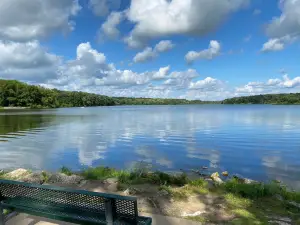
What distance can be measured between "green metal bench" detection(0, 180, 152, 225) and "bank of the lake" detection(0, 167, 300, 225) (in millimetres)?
1955

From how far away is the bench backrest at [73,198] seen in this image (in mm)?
3434

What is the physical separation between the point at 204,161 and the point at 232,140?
8.90 metres

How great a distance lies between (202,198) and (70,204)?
359cm

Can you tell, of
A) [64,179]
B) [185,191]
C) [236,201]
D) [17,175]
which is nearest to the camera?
[236,201]

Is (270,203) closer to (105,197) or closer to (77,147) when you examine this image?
(105,197)

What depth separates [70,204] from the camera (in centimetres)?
389

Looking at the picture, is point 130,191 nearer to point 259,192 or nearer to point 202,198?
point 202,198

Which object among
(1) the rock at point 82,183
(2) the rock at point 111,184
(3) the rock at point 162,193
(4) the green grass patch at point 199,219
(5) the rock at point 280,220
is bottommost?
(1) the rock at point 82,183

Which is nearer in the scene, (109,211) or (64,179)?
(109,211)

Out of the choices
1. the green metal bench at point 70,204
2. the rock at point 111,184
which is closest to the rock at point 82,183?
the rock at point 111,184

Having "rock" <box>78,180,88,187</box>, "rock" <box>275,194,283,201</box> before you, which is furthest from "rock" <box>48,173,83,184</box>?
"rock" <box>275,194,283,201</box>

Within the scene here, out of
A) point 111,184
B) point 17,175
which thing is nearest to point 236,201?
point 111,184

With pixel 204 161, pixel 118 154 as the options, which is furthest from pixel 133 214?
pixel 118 154

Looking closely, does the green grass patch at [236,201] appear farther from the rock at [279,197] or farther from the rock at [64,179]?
the rock at [64,179]
